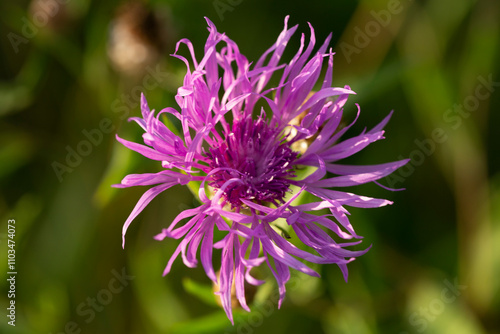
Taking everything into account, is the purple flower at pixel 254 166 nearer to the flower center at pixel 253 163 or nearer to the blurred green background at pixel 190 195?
the flower center at pixel 253 163

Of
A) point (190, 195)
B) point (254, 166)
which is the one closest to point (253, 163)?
point (254, 166)

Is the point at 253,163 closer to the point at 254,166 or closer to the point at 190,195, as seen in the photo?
the point at 254,166

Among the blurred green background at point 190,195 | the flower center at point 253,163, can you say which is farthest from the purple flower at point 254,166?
the blurred green background at point 190,195

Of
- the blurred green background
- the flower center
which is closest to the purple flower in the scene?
the flower center

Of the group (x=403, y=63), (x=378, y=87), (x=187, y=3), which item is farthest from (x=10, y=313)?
(x=403, y=63)

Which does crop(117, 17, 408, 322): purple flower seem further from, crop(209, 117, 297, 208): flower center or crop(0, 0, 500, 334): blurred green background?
crop(0, 0, 500, 334): blurred green background

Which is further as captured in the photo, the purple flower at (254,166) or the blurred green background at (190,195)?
the blurred green background at (190,195)

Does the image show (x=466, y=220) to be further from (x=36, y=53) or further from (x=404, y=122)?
(x=36, y=53)
